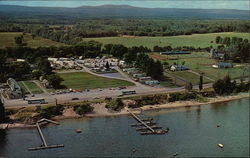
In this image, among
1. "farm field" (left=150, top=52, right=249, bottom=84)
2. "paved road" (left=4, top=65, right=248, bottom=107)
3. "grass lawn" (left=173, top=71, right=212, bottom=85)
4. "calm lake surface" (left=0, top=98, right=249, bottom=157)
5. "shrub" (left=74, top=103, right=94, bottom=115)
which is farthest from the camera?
"farm field" (left=150, top=52, right=249, bottom=84)

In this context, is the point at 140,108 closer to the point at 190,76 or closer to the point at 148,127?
the point at 148,127

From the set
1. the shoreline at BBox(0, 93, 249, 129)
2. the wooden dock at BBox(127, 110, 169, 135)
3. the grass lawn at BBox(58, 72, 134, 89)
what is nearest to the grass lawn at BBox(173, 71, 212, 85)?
the shoreline at BBox(0, 93, 249, 129)

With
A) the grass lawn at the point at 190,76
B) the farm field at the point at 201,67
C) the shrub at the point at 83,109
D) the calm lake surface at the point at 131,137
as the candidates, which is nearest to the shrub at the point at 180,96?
the calm lake surface at the point at 131,137

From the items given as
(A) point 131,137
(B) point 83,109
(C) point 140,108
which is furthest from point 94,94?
(A) point 131,137

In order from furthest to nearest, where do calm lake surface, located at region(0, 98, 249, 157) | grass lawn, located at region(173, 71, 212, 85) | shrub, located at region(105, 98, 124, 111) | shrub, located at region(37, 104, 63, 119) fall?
grass lawn, located at region(173, 71, 212, 85)
shrub, located at region(105, 98, 124, 111)
shrub, located at region(37, 104, 63, 119)
calm lake surface, located at region(0, 98, 249, 157)

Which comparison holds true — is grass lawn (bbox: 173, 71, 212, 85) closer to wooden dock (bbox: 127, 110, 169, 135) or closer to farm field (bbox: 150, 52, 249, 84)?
farm field (bbox: 150, 52, 249, 84)
